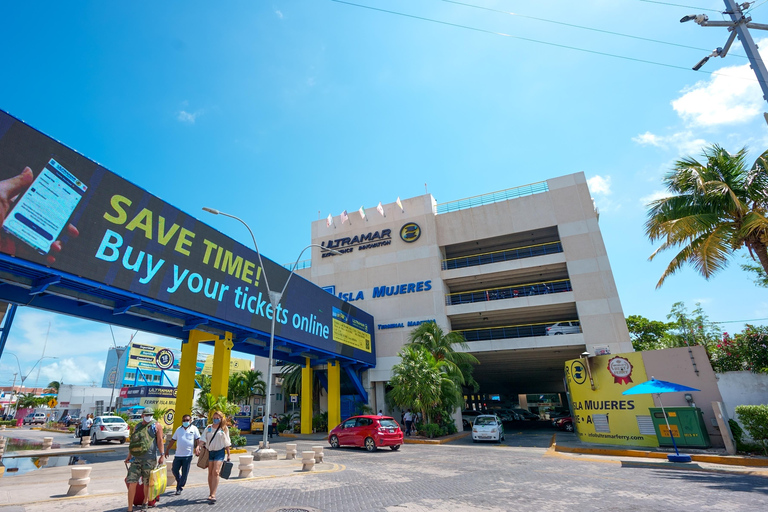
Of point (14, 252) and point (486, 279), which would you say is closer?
point (14, 252)

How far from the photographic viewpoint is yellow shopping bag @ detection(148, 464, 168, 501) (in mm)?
6723

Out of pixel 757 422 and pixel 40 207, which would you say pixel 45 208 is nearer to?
pixel 40 207

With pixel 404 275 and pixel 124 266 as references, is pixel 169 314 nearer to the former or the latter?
pixel 124 266

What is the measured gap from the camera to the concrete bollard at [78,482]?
7.96 metres

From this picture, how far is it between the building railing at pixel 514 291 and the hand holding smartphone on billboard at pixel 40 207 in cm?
2766

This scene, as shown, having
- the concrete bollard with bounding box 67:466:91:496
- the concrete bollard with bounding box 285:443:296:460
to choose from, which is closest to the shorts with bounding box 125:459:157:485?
the concrete bollard with bounding box 67:466:91:496

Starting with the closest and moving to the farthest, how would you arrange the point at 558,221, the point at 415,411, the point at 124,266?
the point at 124,266
the point at 415,411
the point at 558,221

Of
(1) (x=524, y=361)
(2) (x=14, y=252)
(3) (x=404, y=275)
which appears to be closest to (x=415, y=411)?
(3) (x=404, y=275)

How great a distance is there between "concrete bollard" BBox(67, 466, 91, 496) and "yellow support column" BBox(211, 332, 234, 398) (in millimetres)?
9382

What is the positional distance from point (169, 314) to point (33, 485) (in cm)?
780

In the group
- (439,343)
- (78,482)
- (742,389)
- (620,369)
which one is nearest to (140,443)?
(78,482)

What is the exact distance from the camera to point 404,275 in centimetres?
3547

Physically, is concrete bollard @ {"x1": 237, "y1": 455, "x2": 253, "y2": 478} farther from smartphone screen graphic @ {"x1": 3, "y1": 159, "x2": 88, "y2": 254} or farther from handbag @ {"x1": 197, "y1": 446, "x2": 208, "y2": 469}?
smartphone screen graphic @ {"x1": 3, "y1": 159, "x2": 88, "y2": 254}

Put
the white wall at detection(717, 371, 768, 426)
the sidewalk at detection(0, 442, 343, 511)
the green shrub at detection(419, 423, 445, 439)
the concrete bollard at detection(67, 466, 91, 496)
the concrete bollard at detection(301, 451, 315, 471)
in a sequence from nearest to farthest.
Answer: the sidewalk at detection(0, 442, 343, 511), the concrete bollard at detection(67, 466, 91, 496), the concrete bollard at detection(301, 451, 315, 471), the white wall at detection(717, 371, 768, 426), the green shrub at detection(419, 423, 445, 439)
